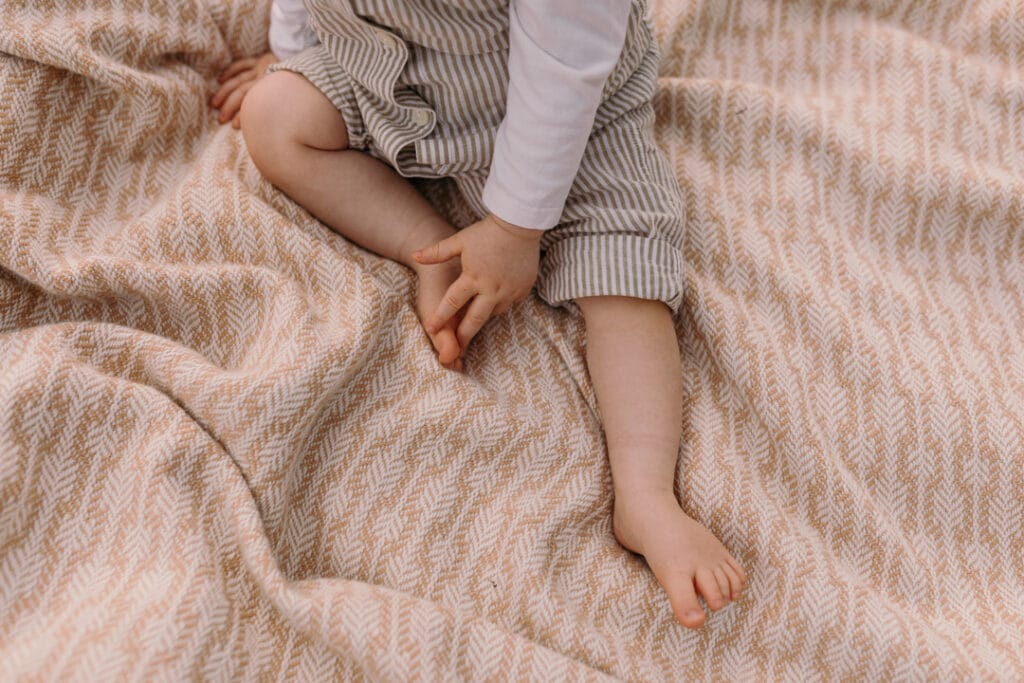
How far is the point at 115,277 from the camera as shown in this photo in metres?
0.90

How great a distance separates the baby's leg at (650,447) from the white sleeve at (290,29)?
0.45 metres

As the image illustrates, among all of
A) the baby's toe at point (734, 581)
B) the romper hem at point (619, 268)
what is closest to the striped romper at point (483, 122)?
the romper hem at point (619, 268)

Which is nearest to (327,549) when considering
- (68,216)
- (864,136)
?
(68,216)

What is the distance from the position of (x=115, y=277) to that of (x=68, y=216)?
0.12 metres

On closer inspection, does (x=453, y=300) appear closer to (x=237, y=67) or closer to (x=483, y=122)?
(x=483, y=122)

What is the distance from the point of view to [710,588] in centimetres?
82

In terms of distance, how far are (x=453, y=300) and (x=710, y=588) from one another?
1.21 feet

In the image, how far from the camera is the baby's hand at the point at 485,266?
90cm

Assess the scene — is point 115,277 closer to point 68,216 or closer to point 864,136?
point 68,216

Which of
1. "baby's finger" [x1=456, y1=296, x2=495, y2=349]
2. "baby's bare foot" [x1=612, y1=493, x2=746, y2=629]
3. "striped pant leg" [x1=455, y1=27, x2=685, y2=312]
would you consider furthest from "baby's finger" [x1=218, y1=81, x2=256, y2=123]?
"baby's bare foot" [x1=612, y1=493, x2=746, y2=629]

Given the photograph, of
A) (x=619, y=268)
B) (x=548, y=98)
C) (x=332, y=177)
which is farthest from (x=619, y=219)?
(x=332, y=177)

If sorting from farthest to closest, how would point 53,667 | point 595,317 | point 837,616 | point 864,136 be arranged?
point 864,136 < point 595,317 < point 837,616 < point 53,667

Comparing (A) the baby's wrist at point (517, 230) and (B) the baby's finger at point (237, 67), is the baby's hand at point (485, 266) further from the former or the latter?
(B) the baby's finger at point (237, 67)

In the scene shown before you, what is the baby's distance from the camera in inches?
32.7
